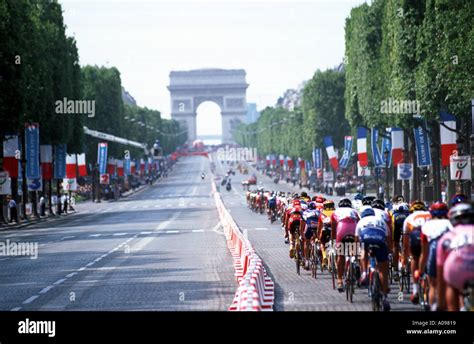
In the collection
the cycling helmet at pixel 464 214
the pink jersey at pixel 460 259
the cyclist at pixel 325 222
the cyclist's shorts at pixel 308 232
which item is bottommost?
the cyclist's shorts at pixel 308 232

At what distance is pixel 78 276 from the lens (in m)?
31.8

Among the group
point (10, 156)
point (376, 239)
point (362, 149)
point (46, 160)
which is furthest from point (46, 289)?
point (362, 149)

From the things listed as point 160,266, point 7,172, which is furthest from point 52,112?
point 160,266

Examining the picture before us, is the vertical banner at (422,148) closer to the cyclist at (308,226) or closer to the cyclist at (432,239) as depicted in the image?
the cyclist at (308,226)

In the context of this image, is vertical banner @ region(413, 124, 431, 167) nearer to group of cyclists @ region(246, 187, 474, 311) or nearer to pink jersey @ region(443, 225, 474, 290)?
group of cyclists @ region(246, 187, 474, 311)

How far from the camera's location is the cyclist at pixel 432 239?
643 inches

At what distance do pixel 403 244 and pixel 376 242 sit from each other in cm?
273

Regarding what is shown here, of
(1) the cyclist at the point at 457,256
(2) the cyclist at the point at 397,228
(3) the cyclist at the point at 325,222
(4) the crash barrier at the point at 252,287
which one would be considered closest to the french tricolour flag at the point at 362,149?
(4) the crash barrier at the point at 252,287

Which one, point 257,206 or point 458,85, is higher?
point 458,85

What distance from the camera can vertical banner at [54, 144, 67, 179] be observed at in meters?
85.1

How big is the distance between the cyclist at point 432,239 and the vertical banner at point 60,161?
6836cm

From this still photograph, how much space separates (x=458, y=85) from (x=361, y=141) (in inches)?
1307

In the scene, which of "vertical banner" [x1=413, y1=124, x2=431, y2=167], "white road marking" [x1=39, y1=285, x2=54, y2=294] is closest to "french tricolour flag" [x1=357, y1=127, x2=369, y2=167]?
"vertical banner" [x1=413, y1=124, x2=431, y2=167]
